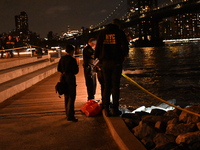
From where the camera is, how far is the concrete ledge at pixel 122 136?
3314mm

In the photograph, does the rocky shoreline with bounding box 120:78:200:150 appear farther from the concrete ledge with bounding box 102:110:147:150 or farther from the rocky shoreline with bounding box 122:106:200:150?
the concrete ledge with bounding box 102:110:147:150

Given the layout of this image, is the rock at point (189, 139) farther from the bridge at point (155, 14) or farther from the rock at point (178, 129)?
the bridge at point (155, 14)

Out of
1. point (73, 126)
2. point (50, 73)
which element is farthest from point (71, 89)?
point (50, 73)

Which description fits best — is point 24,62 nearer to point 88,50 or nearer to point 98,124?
point 88,50

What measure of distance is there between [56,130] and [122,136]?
1.21m

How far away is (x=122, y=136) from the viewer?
3.66 metres

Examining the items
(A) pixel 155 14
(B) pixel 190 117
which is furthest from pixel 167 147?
(A) pixel 155 14

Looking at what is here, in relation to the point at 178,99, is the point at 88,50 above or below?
above

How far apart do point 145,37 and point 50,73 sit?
106 metres

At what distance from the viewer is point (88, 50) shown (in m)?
5.97

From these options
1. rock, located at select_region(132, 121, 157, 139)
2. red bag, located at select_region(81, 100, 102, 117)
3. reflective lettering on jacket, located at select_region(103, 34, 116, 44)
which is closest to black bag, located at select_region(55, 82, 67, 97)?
red bag, located at select_region(81, 100, 102, 117)

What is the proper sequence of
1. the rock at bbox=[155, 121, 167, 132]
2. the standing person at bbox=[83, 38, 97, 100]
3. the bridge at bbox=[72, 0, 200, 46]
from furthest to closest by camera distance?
the bridge at bbox=[72, 0, 200, 46], the standing person at bbox=[83, 38, 97, 100], the rock at bbox=[155, 121, 167, 132]

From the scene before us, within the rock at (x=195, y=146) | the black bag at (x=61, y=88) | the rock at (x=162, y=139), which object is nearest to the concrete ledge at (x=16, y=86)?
the black bag at (x=61, y=88)

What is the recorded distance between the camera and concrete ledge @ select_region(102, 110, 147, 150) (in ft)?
10.9
